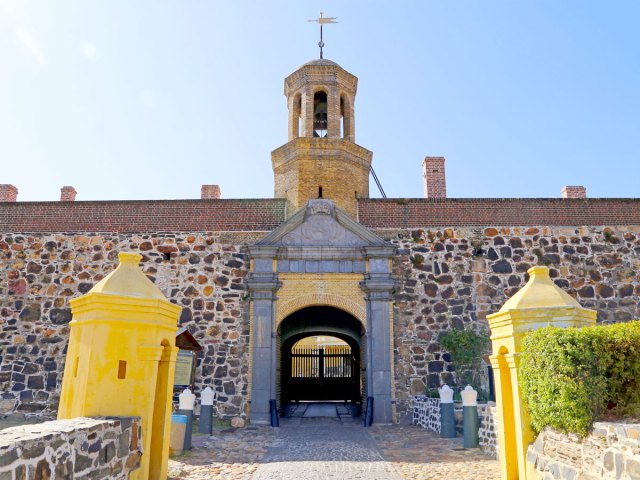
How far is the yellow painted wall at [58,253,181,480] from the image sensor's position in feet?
18.3

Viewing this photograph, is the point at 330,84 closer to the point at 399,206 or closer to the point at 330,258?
the point at 399,206

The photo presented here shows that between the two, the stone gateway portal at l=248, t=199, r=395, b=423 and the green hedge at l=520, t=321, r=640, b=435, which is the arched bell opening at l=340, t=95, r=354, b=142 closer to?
the stone gateway portal at l=248, t=199, r=395, b=423

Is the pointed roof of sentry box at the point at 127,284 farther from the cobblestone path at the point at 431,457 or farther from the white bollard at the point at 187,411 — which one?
the cobblestone path at the point at 431,457

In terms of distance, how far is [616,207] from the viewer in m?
14.2

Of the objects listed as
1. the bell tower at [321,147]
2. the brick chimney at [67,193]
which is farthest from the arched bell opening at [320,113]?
the brick chimney at [67,193]

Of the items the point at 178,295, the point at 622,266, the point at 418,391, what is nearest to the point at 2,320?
the point at 178,295

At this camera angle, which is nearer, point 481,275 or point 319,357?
point 481,275

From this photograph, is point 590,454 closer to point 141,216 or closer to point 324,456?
point 324,456

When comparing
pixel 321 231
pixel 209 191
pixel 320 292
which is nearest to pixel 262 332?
pixel 320 292

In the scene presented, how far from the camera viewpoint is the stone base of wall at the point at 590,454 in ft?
13.9

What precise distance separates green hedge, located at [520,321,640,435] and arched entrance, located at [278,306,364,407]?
865 centimetres

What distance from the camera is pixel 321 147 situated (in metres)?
15.1

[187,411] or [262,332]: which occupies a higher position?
[262,332]

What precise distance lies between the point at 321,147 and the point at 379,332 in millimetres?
5491
